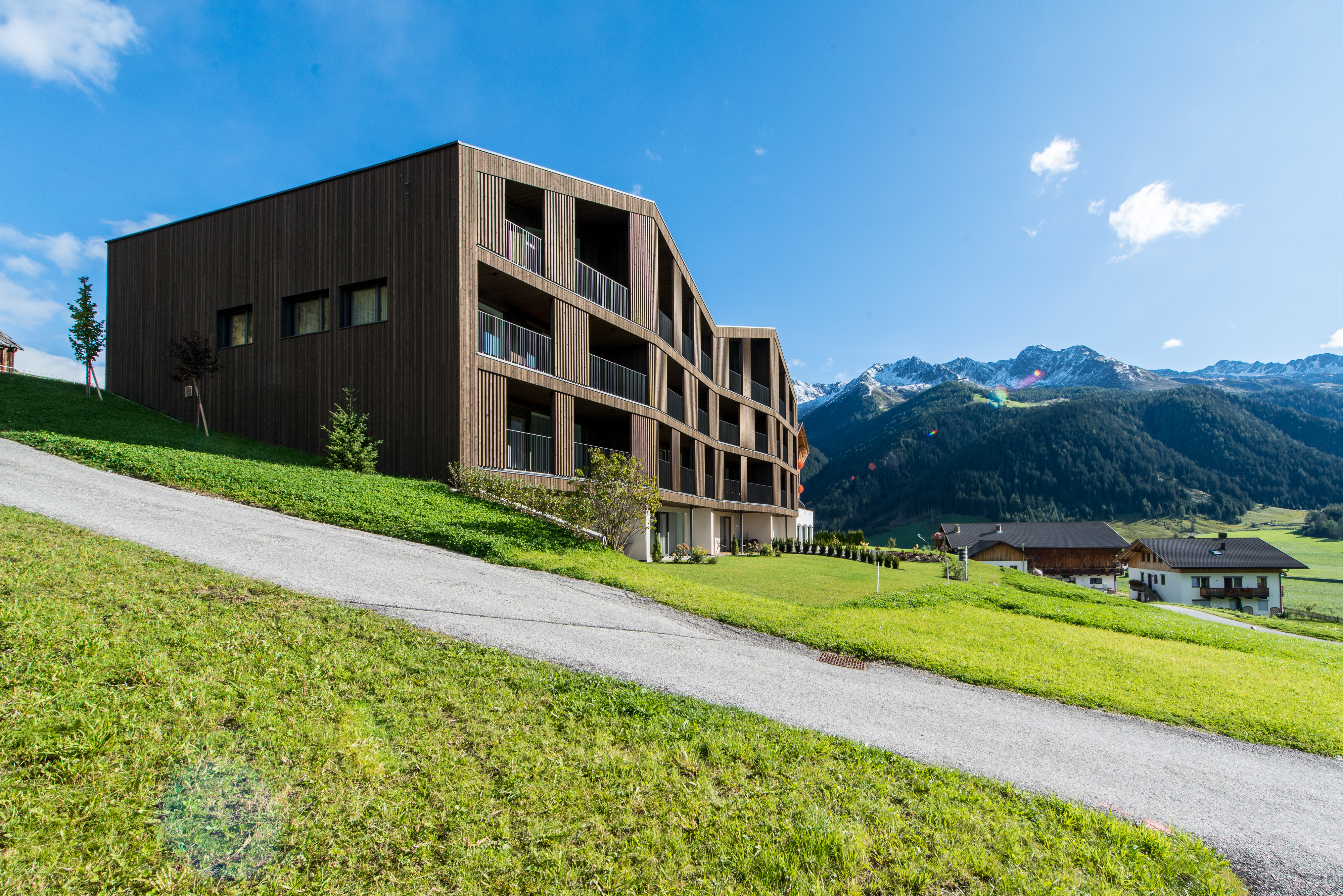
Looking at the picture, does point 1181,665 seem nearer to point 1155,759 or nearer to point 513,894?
point 1155,759

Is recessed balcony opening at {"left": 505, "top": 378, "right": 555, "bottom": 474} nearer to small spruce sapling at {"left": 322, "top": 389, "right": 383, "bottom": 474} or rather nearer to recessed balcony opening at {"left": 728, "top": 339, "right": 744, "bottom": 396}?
small spruce sapling at {"left": 322, "top": 389, "right": 383, "bottom": 474}

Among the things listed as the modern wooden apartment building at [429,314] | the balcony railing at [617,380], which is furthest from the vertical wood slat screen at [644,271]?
the balcony railing at [617,380]

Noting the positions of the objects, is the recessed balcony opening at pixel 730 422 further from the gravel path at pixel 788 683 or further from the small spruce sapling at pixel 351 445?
the gravel path at pixel 788 683

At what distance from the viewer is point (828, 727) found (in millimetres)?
5613

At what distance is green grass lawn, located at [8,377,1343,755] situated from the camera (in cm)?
805

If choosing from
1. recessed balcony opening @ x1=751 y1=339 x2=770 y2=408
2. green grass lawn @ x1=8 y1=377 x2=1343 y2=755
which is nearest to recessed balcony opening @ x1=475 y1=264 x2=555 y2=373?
green grass lawn @ x1=8 y1=377 x2=1343 y2=755

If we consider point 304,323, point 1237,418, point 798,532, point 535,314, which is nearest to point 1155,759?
point 535,314

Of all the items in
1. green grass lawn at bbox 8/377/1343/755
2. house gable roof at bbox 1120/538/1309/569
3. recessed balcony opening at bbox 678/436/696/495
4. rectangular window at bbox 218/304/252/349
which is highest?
rectangular window at bbox 218/304/252/349

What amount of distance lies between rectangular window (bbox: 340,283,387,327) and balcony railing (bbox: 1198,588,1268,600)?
72630mm

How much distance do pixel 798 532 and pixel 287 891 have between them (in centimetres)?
4958

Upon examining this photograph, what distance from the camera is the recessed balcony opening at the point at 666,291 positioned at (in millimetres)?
25938

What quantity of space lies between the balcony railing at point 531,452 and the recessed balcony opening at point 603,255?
566cm

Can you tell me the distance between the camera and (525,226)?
20.9 meters

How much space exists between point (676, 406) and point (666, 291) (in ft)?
18.6
